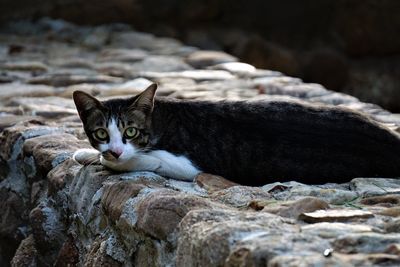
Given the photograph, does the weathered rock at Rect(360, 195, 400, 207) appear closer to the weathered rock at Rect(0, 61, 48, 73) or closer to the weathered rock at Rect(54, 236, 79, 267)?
the weathered rock at Rect(54, 236, 79, 267)

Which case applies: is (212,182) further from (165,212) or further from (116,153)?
(165,212)

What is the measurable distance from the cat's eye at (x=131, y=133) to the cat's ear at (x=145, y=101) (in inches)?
3.6

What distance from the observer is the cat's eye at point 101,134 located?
325 centimetres

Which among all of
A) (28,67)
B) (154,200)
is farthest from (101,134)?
(28,67)

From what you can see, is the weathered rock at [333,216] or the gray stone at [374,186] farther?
the gray stone at [374,186]

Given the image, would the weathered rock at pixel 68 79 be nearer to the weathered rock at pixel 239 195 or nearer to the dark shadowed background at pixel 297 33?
the dark shadowed background at pixel 297 33

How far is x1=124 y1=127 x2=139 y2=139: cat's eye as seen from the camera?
326 centimetres

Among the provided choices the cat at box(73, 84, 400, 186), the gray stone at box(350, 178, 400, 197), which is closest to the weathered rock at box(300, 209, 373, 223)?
the gray stone at box(350, 178, 400, 197)

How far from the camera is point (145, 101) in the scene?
3352 mm

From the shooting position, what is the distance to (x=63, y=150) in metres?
3.76

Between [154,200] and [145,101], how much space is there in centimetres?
83

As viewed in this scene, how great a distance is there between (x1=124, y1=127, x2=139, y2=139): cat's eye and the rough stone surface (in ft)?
0.50

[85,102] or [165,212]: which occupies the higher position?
[85,102]

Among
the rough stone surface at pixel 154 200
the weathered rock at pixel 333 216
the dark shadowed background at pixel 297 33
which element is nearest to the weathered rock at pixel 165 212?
the rough stone surface at pixel 154 200
